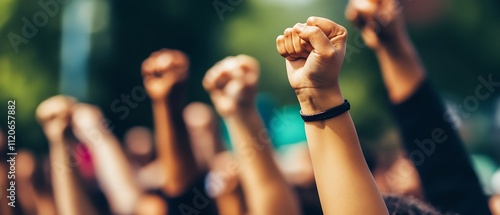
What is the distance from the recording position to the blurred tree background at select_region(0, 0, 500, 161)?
169 centimetres

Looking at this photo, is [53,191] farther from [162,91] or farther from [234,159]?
[234,159]

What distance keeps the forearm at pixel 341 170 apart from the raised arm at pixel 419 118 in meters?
0.57

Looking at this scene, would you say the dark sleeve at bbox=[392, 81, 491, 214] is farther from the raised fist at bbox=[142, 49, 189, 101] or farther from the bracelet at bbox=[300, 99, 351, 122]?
the raised fist at bbox=[142, 49, 189, 101]

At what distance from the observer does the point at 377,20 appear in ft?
5.35

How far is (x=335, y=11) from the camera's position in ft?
5.80

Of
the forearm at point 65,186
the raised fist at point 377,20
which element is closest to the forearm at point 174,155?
the forearm at point 65,186

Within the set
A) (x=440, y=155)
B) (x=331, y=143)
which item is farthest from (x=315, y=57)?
(x=440, y=155)

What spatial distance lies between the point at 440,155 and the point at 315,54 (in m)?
0.76

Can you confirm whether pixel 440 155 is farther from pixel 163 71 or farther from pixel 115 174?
pixel 115 174

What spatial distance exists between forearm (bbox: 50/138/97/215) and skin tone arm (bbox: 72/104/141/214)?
75mm

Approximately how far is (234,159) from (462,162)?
0.74 meters

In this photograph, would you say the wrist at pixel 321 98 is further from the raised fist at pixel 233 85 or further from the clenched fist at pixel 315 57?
the raised fist at pixel 233 85

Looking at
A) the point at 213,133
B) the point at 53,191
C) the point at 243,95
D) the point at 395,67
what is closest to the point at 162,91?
the point at 213,133

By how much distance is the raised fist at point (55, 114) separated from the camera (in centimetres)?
197
